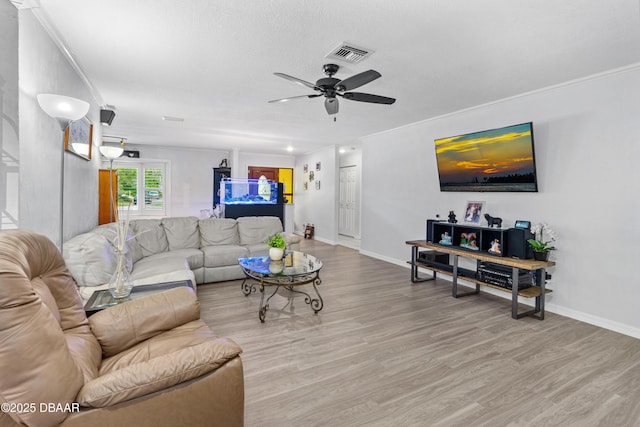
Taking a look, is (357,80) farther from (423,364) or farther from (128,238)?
(128,238)

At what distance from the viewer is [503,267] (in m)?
3.58

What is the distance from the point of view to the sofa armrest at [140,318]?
162 cm

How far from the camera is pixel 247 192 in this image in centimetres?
692

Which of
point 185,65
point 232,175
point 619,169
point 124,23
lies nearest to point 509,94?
point 619,169

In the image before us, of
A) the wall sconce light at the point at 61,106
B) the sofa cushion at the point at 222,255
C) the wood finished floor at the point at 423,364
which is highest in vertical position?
the wall sconce light at the point at 61,106

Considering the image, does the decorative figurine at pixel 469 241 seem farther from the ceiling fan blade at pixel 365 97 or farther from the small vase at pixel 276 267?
the small vase at pixel 276 267

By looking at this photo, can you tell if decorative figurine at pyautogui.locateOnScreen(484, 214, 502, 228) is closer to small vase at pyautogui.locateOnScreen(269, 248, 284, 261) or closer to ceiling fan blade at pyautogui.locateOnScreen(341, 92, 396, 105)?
ceiling fan blade at pyautogui.locateOnScreen(341, 92, 396, 105)

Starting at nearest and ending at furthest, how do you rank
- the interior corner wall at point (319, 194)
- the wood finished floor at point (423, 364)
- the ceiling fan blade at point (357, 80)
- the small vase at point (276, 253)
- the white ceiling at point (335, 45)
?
the wood finished floor at point (423, 364), the white ceiling at point (335, 45), the ceiling fan blade at point (357, 80), the small vase at point (276, 253), the interior corner wall at point (319, 194)

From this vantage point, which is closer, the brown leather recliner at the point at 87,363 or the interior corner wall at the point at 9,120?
the brown leather recliner at the point at 87,363

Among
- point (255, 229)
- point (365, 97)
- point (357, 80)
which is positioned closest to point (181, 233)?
point (255, 229)

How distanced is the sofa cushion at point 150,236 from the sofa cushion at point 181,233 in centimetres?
7

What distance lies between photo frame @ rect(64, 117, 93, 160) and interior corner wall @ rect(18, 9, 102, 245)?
0.29ft

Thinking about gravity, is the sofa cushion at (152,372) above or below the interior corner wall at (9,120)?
below

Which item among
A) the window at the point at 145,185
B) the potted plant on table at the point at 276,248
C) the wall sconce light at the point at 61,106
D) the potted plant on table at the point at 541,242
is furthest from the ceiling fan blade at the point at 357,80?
the window at the point at 145,185
